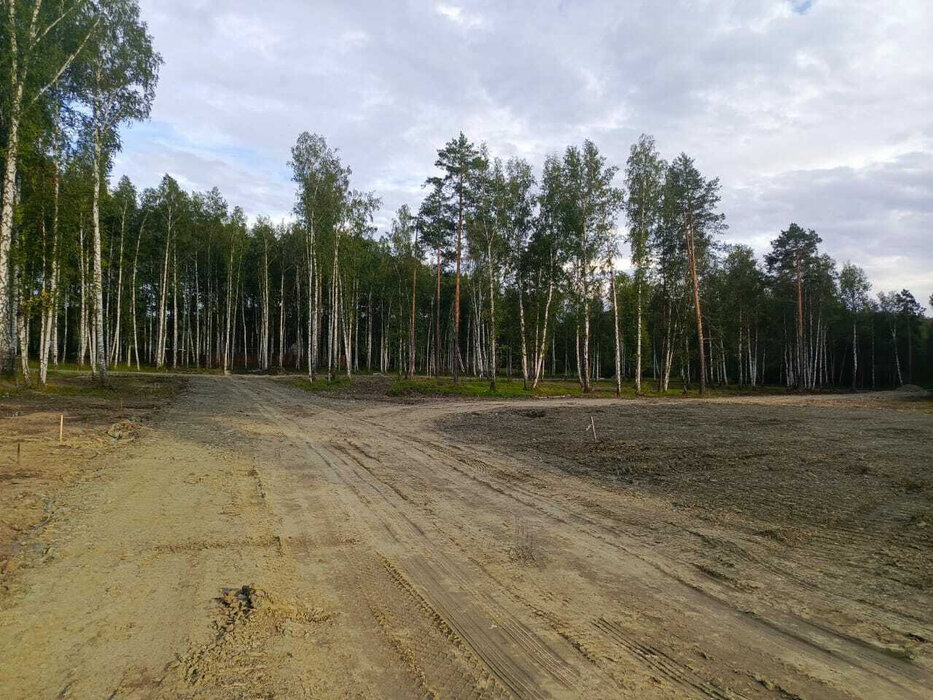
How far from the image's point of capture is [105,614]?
11.7ft

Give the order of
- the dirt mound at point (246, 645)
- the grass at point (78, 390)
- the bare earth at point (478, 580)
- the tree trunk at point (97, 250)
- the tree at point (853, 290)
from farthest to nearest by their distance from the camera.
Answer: the tree at point (853, 290) → the tree trunk at point (97, 250) → the grass at point (78, 390) → the bare earth at point (478, 580) → the dirt mound at point (246, 645)

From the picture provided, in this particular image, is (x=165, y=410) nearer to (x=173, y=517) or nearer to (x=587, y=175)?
(x=173, y=517)

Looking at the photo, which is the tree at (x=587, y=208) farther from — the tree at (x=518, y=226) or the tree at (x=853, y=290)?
the tree at (x=853, y=290)

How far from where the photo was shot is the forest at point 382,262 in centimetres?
2009

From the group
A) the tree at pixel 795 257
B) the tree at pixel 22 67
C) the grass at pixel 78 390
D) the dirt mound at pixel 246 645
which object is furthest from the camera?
the tree at pixel 795 257

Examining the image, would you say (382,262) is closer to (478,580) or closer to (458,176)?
(458,176)

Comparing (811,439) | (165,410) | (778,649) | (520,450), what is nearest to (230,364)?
(165,410)

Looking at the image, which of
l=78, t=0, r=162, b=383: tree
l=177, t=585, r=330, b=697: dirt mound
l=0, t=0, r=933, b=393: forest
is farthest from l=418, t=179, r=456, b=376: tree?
l=177, t=585, r=330, b=697: dirt mound

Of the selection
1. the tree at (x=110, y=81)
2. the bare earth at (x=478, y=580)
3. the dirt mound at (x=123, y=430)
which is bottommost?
the bare earth at (x=478, y=580)

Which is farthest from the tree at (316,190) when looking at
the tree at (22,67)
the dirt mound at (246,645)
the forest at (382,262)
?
the dirt mound at (246,645)

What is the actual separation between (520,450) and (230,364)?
50364 millimetres

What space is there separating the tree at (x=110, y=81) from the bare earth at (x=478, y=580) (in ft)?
55.1

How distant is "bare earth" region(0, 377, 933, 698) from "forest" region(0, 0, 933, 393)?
Result: 17026 mm

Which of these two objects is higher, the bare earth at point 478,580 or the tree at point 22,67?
the tree at point 22,67
